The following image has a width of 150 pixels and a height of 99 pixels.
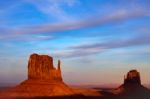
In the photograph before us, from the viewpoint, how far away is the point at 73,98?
647ft

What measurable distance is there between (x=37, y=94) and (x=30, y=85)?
9450 millimetres

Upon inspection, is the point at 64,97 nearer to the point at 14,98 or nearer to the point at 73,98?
the point at 73,98

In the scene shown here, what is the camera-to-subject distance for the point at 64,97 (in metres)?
195

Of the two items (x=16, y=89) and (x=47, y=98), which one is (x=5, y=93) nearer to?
(x=16, y=89)

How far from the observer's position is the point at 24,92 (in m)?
192

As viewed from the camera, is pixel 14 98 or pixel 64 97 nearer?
pixel 14 98

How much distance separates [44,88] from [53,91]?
463cm

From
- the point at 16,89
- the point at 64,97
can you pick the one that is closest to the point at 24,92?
the point at 16,89

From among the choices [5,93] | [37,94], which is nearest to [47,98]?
[37,94]

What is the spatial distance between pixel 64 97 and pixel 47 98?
33.1ft

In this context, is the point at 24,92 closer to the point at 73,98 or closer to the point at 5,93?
the point at 5,93

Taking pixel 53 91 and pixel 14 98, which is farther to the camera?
pixel 53 91

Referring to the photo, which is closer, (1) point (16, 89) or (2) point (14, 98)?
(2) point (14, 98)

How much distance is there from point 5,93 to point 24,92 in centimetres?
1121
